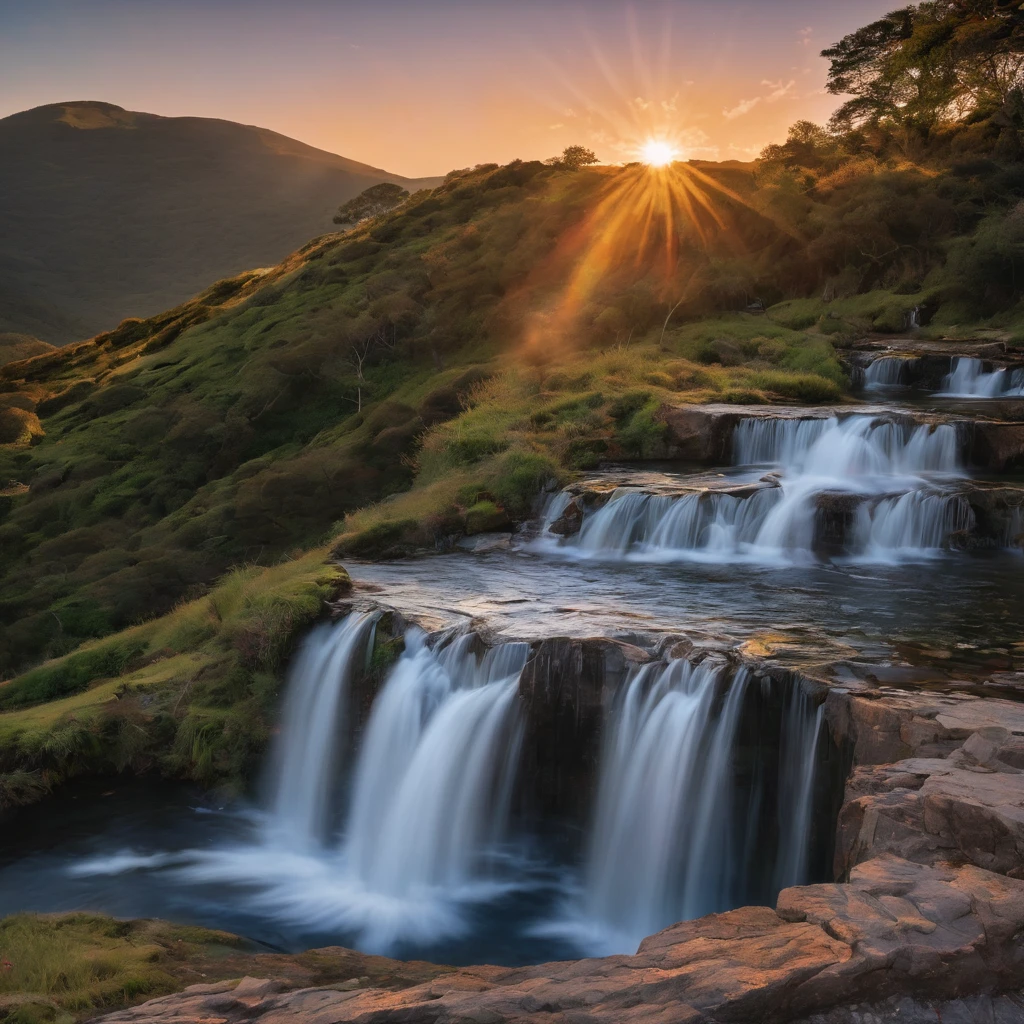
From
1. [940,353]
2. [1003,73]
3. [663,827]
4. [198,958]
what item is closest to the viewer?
[198,958]

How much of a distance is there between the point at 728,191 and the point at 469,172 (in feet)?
84.1

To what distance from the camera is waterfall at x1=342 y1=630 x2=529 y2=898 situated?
32.3 ft

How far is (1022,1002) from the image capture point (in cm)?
443

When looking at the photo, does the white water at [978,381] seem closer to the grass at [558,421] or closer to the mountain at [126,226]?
the grass at [558,421]

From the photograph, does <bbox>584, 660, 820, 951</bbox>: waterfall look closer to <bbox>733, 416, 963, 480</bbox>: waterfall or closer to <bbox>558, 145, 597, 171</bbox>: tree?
<bbox>733, 416, 963, 480</bbox>: waterfall

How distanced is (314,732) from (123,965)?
15.9ft

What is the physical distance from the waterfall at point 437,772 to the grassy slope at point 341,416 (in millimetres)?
2154

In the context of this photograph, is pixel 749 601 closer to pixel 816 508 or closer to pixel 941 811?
pixel 816 508

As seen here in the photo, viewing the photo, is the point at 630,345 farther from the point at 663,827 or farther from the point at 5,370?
the point at 5,370

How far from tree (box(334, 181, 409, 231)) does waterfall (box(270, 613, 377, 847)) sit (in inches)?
2880

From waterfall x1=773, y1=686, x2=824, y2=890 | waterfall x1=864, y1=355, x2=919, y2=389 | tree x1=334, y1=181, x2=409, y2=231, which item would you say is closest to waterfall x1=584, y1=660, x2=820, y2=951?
waterfall x1=773, y1=686, x2=824, y2=890

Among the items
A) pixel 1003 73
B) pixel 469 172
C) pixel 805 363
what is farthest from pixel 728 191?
pixel 469 172

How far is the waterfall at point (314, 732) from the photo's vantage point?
1124 cm

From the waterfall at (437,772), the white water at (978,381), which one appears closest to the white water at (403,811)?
the waterfall at (437,772)
